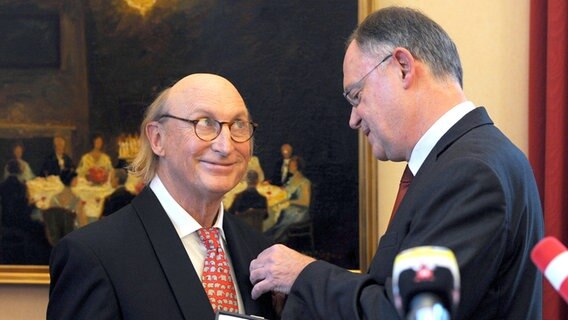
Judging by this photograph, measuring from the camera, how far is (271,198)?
3.56m

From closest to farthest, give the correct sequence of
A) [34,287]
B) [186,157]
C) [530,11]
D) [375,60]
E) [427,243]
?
1. [427,243]
2. [375,60]
3. [186,157]
4. [530,11]
5. [34,287]

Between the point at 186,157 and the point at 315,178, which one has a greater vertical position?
the point at 186,157

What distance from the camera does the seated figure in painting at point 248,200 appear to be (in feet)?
11.7

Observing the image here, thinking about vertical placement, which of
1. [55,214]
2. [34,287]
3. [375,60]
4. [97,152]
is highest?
[375,60]

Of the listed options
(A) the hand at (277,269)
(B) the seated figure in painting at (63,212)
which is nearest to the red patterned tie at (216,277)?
(A) the hand at (277,269)

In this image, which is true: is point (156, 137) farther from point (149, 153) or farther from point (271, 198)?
point (271, 198)

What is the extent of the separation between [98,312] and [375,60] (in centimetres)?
99

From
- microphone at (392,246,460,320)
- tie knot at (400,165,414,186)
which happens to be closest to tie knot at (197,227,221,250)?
tie knot at (400,165,414,186)

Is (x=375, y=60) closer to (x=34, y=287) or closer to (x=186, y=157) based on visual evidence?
(x=186, y=157)

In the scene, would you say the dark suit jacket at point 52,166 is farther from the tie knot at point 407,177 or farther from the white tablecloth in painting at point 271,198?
the tie knot at point 407,177

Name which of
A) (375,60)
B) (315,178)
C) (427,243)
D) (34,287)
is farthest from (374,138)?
(34,287)

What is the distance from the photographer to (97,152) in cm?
358

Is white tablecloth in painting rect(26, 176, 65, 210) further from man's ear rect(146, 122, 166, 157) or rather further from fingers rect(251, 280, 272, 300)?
fingers rect(251, 280, 272, 300)

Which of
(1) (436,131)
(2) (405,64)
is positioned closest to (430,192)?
(1) (436,131)
